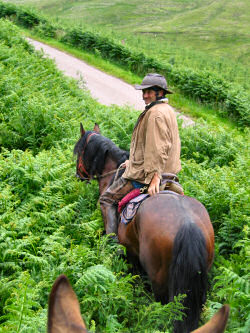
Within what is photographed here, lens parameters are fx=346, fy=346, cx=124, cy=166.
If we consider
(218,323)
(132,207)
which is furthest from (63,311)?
(132,207)

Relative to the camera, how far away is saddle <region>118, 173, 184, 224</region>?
480cm

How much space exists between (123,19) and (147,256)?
89.5 metres

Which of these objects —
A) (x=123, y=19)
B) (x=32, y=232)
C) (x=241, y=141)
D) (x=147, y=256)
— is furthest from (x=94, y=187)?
(x=123, y=19)

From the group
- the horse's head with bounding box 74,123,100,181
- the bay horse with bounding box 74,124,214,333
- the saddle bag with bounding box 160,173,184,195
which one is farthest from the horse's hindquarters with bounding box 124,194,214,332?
the horse's head with bounding box 74,123,100,181

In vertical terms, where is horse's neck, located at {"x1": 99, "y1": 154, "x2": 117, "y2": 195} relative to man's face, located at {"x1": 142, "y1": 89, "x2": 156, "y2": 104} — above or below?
below

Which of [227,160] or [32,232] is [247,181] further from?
[32,232]

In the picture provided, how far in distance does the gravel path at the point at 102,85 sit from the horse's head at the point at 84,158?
8721 millimetres

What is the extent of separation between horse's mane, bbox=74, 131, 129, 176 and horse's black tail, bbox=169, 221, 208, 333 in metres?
2.55

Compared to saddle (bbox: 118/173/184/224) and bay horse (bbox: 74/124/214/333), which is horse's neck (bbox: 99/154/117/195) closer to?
saddle (bbox: 118/173/184/224)

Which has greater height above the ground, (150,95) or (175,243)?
(150,95)

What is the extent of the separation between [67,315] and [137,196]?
348 centimetres

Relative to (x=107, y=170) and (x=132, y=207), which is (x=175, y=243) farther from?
(x=107, y=170)

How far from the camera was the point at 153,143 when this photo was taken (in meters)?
4.72

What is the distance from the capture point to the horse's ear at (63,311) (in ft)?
5.05
